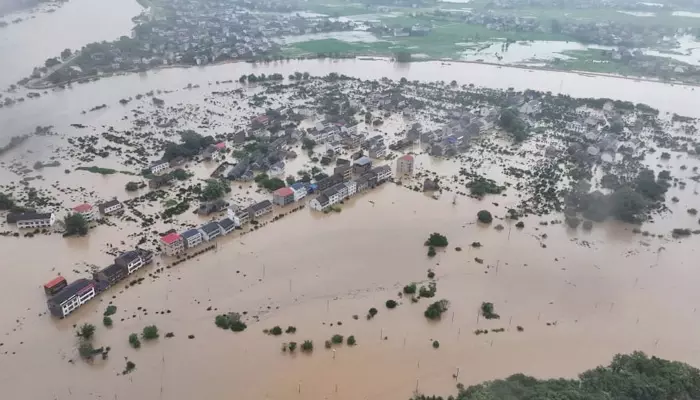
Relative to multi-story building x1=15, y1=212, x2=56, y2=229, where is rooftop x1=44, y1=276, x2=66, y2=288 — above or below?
below

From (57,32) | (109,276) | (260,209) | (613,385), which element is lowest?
(613,385)

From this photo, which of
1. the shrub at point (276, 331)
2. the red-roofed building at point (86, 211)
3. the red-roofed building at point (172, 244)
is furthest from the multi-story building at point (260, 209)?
the shrub at point (276, 331)

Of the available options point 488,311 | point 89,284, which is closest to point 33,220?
point 89,284

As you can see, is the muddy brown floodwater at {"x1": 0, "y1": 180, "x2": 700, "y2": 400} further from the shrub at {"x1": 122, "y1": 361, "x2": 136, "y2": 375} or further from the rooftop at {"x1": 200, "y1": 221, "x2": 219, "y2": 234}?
the rooftop at {"x1": 200, "y1": 221, "x2": 219, "y2": 234}

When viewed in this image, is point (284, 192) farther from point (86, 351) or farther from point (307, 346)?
point (86, 351)

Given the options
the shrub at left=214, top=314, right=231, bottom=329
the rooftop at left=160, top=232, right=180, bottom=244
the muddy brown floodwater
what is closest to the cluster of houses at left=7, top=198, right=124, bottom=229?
the muddy brown floodwater

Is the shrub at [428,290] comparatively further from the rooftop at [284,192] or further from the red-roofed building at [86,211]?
the red-roofed building at [86,211]
